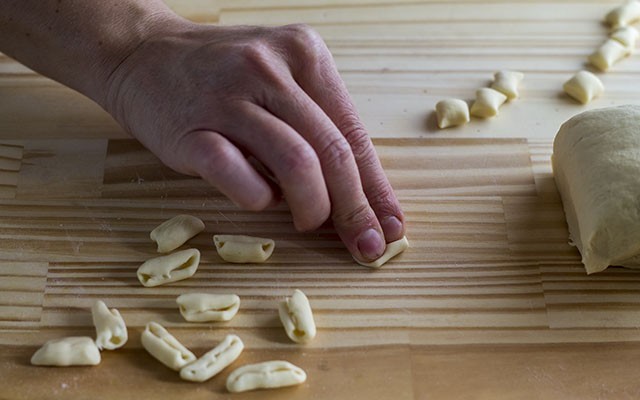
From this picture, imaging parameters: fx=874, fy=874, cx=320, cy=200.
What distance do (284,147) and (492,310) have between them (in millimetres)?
428

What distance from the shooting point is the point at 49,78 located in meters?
1.69

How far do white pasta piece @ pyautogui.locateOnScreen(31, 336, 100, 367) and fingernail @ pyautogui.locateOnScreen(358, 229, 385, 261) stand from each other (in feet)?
1.49

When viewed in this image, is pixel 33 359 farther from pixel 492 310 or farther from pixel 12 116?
pixel 492 310

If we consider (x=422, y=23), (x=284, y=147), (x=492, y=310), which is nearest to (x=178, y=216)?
(x=284, y=147)

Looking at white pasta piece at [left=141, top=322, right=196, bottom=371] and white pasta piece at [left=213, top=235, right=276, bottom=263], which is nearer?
white pasta piece at [left=141, top=322, right=196, bottom=371]

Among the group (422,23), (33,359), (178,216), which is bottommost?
(33,359)

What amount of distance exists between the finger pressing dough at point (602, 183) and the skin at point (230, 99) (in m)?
0.30

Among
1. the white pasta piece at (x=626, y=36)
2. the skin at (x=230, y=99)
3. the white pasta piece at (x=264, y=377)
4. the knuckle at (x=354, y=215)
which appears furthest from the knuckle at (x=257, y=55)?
the white pasta piece at (x=626, y=36)

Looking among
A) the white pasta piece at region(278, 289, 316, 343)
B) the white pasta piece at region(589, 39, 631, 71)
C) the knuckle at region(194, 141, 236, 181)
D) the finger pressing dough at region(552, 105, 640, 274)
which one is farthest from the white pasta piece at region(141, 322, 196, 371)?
the white pasta piece at region(589, 39, 631, 71)

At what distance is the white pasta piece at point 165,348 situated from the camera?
1.32 m

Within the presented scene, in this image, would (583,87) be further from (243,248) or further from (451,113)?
(243,248)

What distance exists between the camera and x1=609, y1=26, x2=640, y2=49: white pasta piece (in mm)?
1819

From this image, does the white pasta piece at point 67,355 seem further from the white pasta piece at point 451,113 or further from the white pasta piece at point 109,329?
the white pasta piece at point 451,113

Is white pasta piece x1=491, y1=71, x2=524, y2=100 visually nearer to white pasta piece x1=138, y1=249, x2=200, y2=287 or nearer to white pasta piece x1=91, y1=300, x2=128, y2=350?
white pasta piece x1=138, y1=249, x2=200, y2=287
